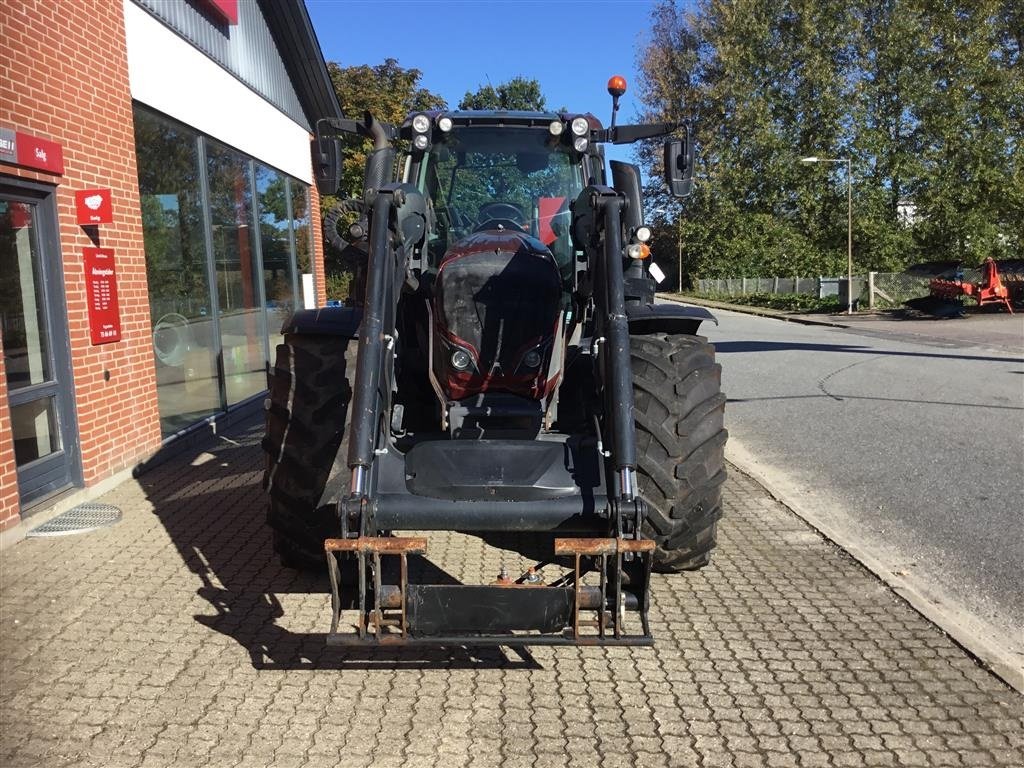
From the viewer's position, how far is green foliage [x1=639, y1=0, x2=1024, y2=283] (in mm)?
33656

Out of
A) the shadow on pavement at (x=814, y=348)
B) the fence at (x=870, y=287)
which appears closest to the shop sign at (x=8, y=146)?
the shadow on pavement at (x=814, y=348)

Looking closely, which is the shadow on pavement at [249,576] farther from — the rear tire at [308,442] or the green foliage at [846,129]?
the green foliage at [846,129]

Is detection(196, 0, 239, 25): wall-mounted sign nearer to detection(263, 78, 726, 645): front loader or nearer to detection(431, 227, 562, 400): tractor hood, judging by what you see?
detection(263, 78, 726, 645): front loader

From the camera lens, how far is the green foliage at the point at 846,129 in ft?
110

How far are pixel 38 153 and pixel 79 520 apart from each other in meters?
2.52

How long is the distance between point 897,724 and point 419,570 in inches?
97.5

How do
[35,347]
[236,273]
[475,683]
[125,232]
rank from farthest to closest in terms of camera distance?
[236,273]
[125,232]
[35,347]
[475,683]

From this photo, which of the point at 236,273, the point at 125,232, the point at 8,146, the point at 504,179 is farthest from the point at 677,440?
the point at 236,273

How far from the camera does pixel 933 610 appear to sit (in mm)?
4230

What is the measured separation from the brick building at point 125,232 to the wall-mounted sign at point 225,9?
1.3 inches

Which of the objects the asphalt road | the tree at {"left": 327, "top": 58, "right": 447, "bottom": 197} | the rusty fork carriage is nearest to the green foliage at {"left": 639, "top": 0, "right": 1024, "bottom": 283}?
the tree at {"left": 327, "top": 58, "right": 447, "bottom": 197}

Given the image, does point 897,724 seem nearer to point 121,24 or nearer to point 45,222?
point 45,222

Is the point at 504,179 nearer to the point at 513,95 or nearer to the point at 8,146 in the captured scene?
the point at 8,146

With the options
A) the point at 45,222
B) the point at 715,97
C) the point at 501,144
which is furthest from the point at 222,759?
the point at 715,97
